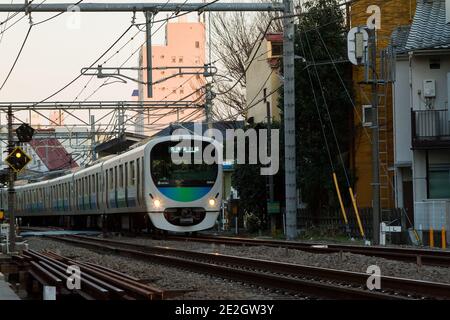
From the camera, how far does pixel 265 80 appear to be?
43219 mm

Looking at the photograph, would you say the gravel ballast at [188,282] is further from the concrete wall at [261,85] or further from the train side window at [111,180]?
the concrete wall at [261,85]

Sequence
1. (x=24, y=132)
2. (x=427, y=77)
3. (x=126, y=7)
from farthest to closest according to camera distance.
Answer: (x=427, y=77) → (x=126, y=7) → (x=24, y=132)

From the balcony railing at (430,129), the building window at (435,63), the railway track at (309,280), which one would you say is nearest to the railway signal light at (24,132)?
the railway track at (309,280)

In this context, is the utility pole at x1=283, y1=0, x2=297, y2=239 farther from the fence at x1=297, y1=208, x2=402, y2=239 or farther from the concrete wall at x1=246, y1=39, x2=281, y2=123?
the concrete wall at x1=246, y1=39, x2=281, y2=123

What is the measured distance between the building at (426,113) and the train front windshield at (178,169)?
640 centimetres

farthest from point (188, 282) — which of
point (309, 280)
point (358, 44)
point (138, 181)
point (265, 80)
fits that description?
point (265, 80)

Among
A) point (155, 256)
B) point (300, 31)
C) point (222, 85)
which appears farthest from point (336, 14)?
point (222, 85)

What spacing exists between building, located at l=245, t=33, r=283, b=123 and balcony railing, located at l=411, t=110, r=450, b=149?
36.2ft

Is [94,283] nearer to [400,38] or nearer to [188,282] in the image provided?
[188,282]

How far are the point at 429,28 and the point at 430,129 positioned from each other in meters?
3.71

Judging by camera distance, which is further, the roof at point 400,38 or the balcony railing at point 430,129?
the roof at point 400,38

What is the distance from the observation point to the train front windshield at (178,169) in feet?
86.2
